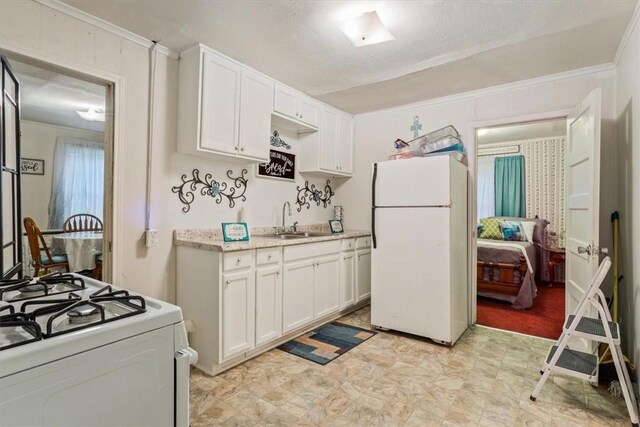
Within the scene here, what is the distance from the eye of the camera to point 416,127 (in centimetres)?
371

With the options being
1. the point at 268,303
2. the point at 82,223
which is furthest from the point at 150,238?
the point at 82,223

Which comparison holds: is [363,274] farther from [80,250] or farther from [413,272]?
[80,250]

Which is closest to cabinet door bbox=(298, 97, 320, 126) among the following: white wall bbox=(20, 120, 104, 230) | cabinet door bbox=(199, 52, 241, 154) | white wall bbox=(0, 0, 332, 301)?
cabinet door bbox=(199, 52, 241, 154)

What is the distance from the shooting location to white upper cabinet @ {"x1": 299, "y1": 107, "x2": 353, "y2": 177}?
144 inches

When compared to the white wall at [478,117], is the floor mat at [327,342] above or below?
below

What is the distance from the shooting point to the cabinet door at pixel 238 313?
229 centimetres

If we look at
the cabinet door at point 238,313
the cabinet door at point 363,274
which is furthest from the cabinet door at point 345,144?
the cabinet door at point 238,313

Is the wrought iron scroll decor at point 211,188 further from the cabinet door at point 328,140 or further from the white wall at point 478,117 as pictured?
the white wall at point 478,117

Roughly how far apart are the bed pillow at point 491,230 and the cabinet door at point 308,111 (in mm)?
3449

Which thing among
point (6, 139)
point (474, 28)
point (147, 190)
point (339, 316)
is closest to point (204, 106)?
point (147, 190)

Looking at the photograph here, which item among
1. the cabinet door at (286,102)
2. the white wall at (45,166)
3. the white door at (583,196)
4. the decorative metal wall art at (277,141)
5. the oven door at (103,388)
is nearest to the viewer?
the oven door at (103,388)

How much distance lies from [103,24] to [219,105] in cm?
83

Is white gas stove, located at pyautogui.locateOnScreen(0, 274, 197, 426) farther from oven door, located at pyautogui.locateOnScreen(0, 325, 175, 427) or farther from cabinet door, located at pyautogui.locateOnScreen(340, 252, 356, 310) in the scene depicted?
cabinet door, located at pyautogui.locateOnScreen(340, 252, 356, 310)

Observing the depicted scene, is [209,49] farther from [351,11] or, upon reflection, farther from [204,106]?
[351,11]
